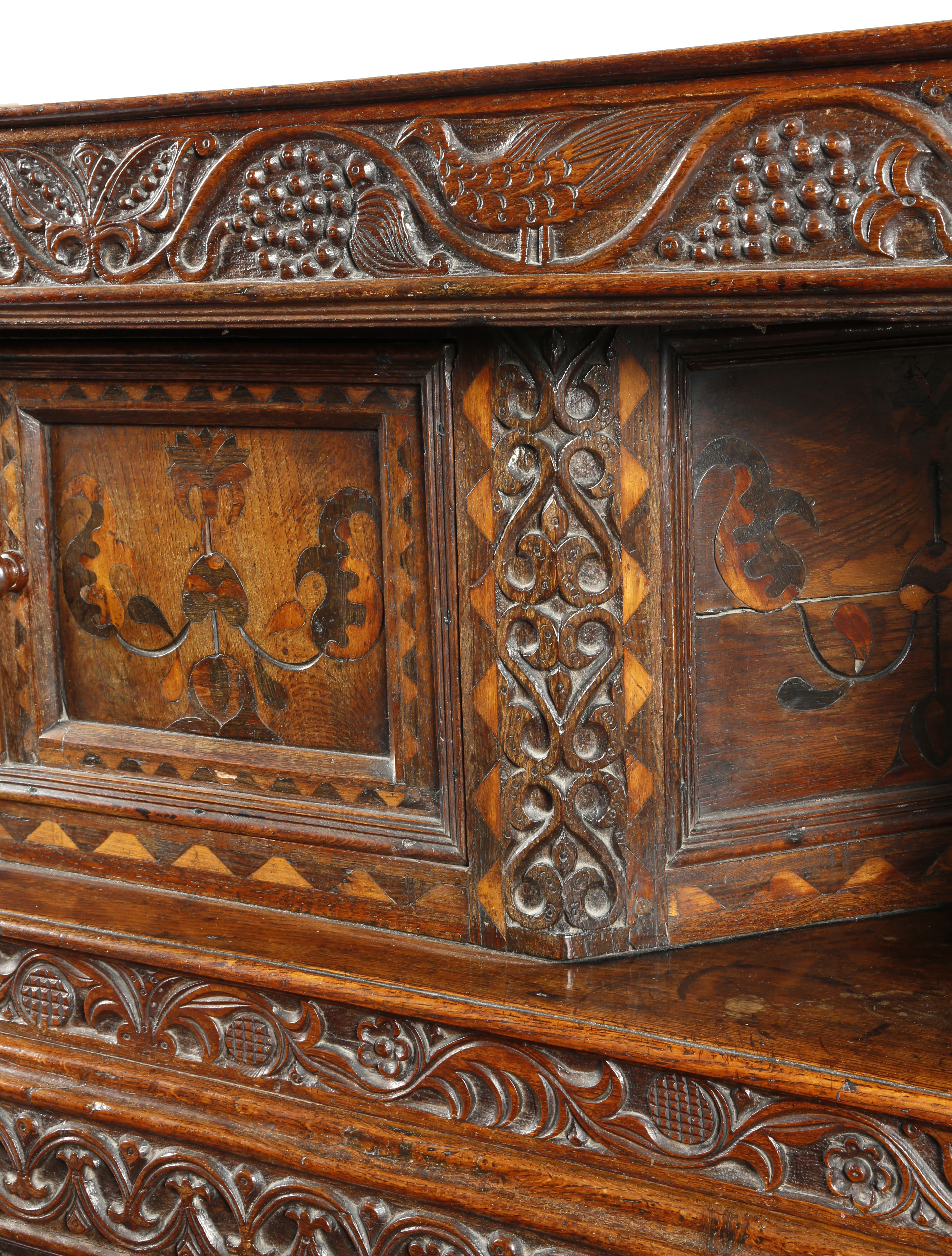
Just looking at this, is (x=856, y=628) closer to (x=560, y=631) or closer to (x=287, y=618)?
(x=560, y=631)

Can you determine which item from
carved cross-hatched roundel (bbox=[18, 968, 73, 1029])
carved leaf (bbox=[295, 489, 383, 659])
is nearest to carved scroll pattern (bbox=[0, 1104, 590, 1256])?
carved cross-hatched roundel (bbox=[18, 968, 73, 1029])

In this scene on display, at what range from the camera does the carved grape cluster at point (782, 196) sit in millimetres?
1113

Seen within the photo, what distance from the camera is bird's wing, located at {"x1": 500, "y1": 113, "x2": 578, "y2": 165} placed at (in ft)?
3.95

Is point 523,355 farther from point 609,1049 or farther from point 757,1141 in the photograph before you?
point 757,1141

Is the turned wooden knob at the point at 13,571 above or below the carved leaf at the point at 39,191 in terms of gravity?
below

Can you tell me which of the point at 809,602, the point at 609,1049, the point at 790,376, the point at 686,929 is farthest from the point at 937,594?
the point at 609,1049

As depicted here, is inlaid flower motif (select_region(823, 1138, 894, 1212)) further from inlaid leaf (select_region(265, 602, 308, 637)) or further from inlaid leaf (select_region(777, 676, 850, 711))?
inlaid leaf (select_region(265, 602, 308, 637))

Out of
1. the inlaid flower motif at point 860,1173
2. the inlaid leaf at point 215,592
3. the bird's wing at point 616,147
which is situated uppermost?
the bird's wing at point 616,147

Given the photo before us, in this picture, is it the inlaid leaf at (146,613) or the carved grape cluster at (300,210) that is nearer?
the carved grape cluster at (300,210)

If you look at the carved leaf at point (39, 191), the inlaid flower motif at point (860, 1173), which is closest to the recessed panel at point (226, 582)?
the carved leaf at point (39, 191)

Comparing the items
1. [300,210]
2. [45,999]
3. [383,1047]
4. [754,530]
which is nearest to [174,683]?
[45,999]

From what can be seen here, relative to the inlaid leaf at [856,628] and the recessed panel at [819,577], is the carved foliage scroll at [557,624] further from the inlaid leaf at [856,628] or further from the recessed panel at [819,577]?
the inlaid leaf at [856,628]

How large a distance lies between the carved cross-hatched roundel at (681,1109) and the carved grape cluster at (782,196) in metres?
0.81

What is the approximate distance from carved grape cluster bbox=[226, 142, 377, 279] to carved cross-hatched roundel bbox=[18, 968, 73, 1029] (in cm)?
93
